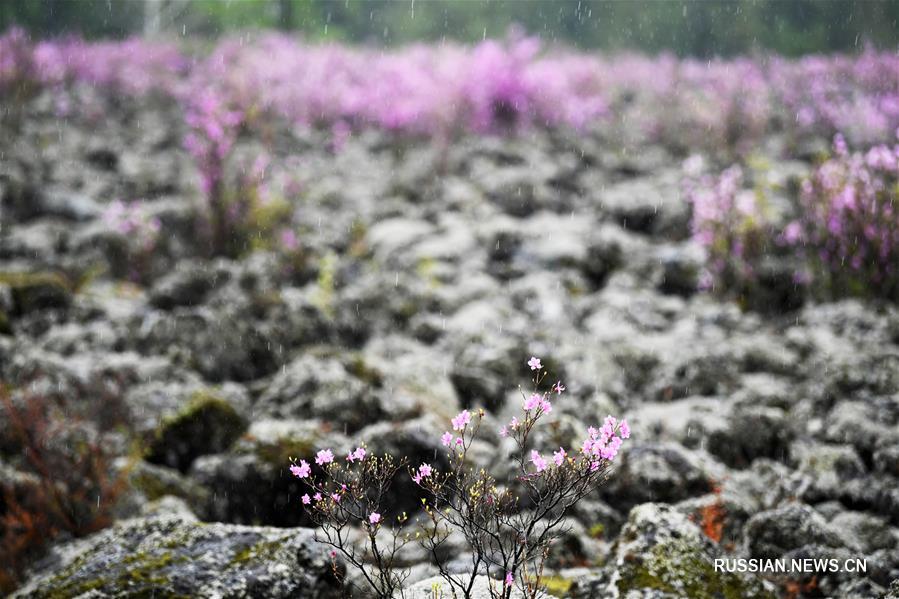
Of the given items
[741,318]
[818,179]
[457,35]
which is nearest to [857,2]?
[457,35]

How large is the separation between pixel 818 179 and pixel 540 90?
6.25 m

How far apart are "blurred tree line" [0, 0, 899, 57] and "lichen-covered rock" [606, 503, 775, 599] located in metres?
20.9

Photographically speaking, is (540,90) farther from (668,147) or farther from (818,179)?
(818,179)

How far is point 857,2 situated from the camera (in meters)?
21.1

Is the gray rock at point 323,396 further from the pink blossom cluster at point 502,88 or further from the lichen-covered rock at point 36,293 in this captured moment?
the pink blossom cluster at point 502,88

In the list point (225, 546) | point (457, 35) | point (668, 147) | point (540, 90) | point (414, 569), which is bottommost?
point (414, 569)

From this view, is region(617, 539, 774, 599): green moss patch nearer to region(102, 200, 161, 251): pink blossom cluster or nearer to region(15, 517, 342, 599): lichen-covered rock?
region(15, 517, 342, 599): lichen-covered rock

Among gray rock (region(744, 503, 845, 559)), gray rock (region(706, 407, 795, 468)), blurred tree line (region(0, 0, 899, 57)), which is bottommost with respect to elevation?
gray rock (region(706, 407, 795, 468))

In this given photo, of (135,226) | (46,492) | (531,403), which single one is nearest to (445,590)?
(531,403)

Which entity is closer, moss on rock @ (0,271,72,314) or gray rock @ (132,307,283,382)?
gray rock @ (132,307,283,382)

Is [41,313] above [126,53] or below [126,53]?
below

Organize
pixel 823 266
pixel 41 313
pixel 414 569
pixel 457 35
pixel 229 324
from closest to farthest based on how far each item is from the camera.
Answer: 1. pixel 414 569
2. pixel 229 324
3. pixel 41 313
4. pixel 823 266
5. pixel 457 35

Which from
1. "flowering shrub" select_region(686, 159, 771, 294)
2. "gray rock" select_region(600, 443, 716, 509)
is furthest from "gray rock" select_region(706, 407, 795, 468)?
"flowering shrub" select_region(686, 159, 771, 294)

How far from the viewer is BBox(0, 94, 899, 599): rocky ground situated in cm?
281
